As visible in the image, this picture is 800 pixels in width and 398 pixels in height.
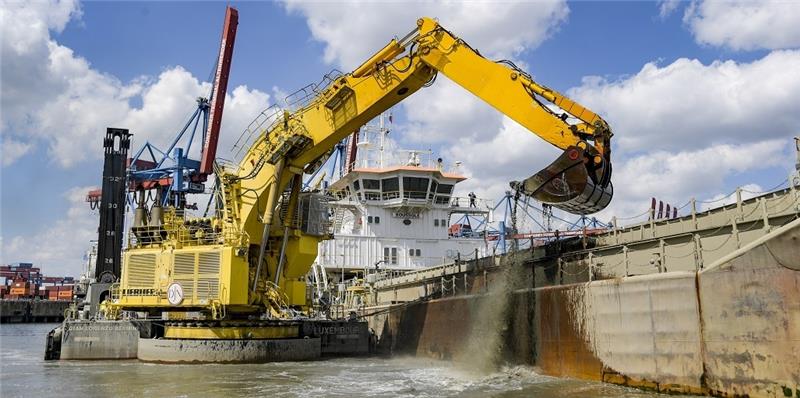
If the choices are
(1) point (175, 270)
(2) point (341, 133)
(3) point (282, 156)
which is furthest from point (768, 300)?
(1) point (175, 270)

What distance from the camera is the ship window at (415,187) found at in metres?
35.1

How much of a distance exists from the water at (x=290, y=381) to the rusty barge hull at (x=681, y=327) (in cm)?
56

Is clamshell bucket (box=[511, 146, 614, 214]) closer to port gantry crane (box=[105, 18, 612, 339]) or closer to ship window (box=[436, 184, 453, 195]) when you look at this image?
port gantry crane (box=[105, 18, 612, 339])

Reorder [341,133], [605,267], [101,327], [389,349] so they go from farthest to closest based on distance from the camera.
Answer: [389,349]
[101,327]
[341,133]
[605,267]

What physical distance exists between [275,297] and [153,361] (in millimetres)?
4707

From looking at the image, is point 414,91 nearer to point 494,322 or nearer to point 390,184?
point 494,322

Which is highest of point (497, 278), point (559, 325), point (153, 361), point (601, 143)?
point (601, 143)

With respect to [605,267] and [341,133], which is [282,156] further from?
[605,267]

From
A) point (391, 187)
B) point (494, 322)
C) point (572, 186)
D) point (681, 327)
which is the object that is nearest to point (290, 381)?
point (494, 322)

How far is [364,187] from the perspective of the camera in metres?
35.8

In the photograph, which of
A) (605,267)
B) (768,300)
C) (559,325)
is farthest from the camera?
(605,267)

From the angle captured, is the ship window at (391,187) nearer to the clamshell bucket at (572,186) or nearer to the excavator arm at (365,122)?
the excavator arm at (365,122)

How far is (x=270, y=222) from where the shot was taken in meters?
21.8

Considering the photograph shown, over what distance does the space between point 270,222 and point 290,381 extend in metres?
6.85
